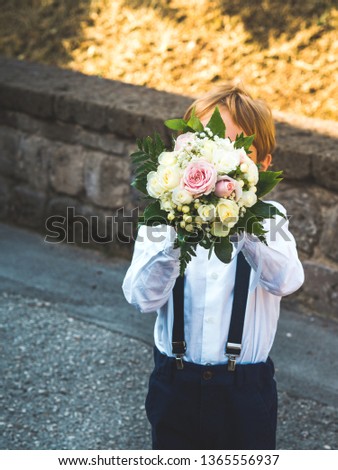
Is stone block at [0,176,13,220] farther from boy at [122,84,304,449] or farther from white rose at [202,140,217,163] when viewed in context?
white rose at [202,140,217,163]

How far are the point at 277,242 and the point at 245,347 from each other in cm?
38

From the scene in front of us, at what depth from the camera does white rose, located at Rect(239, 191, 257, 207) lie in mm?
2262

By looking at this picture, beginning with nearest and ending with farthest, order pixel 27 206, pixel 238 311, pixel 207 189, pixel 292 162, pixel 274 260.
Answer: pixel 207 189
pixel 274 260
pixel 238 311
pixel 292 162
pixel 27 206

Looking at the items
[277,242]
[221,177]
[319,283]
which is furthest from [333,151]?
[221,177]

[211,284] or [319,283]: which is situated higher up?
[211,284]

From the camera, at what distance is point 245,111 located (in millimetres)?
2664

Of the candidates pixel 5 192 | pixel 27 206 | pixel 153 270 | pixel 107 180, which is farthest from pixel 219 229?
pixel 5 192

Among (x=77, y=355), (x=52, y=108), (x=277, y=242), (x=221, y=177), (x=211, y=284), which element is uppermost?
(x=221, y=177)

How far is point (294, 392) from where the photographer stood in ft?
13.4

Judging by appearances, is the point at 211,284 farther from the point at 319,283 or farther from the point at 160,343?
the point at 319,283

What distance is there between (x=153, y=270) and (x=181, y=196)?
17.1 inches

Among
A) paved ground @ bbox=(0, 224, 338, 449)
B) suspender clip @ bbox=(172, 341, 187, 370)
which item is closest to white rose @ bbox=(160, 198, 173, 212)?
suspender clip @ bbox=(172, 341, 187, 370)

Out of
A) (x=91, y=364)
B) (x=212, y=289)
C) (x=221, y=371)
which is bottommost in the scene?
(x=91, y=364)

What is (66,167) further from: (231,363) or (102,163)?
→ (231,363)
